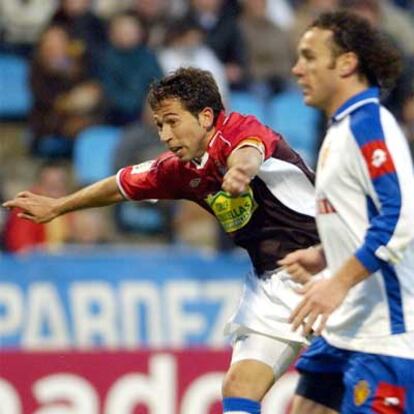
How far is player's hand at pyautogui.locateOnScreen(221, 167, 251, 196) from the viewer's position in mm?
5008

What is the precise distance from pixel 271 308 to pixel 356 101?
4.55ft

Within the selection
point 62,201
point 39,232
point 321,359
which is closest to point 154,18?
point 39,232

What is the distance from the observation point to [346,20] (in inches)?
205

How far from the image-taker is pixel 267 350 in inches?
243

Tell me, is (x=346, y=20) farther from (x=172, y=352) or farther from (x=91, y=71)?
(x=91, y=71)

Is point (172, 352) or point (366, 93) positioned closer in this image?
point (366, 93)

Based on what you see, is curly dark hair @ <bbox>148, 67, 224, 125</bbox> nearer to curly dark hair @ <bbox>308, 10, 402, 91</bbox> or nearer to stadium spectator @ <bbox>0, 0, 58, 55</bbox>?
curly dark hair @ <bbox>308, 10, 402, 91</bbox>

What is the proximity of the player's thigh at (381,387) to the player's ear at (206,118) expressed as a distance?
4.13ft

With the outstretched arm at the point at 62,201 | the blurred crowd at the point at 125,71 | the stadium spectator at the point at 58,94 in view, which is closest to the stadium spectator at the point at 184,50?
the blurred crowd at the point at 125,71

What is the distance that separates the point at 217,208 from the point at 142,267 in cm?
393

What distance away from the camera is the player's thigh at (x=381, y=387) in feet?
16.5

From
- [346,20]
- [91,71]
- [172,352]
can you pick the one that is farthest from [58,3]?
[346,20]

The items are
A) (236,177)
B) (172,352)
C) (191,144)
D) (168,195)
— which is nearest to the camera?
(236,177)

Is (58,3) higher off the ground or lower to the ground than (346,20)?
higher
